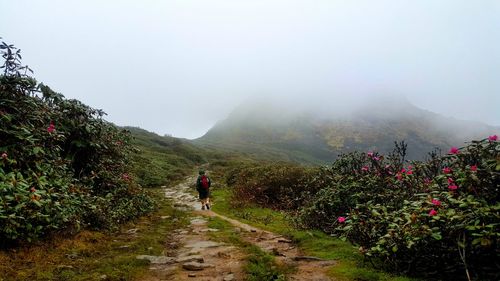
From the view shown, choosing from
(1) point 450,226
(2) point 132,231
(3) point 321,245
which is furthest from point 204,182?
(1) point 450,226

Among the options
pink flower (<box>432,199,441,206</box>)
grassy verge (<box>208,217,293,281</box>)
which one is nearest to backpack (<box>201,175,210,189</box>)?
grassy verge (<box>208,217,293,281</box>)

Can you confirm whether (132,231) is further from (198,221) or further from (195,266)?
(195,266)

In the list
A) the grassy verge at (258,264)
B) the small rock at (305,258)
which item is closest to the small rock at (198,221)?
the grassy verge at (258,264)

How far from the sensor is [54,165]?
1065cm

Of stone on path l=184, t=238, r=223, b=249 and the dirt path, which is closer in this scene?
the dirt path

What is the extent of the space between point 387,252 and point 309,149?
130466 millimetres

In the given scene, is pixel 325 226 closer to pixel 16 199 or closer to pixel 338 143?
pixel 16 199

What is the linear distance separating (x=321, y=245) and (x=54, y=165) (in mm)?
7687

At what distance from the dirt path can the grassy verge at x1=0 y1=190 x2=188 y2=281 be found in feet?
1.51

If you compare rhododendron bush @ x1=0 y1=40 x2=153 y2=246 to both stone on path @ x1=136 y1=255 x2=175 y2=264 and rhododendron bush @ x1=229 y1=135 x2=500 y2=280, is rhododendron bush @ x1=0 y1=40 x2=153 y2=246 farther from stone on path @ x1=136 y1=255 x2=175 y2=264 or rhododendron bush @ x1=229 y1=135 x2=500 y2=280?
rhododendron bush @ x1=229 y1=135 x2=500 y2=280

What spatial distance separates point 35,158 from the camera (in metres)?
9.99

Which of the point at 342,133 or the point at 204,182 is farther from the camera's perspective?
the point at 342,133

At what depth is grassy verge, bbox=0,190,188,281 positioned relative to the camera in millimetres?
6832

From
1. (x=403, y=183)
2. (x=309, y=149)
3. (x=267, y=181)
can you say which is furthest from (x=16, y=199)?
(x=309, y=149)
